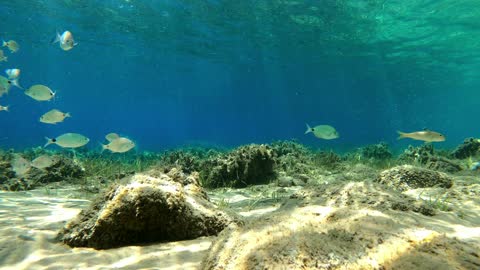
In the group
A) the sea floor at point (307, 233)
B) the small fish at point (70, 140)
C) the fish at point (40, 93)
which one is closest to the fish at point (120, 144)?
the small fish at point (70, 140)

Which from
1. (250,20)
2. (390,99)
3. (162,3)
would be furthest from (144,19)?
(390,99)

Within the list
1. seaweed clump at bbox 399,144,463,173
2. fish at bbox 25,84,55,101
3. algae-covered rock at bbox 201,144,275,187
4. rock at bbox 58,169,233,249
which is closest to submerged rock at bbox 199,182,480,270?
rock at bbox 58,169,233,249

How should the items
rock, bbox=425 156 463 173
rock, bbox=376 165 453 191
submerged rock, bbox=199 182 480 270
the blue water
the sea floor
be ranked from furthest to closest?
1. the blue water
2. rock, bbox=425 156 463 173
3. rock, bbox=376 165 453 191
4. the sea floor
5. submerged rock, bbox=199 182 480 270

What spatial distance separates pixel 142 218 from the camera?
3418mm

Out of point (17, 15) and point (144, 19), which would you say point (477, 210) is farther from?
point (17, 15)

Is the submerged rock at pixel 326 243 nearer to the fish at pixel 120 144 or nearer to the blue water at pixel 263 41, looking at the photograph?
the fish at pixel 120 144

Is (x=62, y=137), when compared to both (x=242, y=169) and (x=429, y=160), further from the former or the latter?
(x=429, y=160)

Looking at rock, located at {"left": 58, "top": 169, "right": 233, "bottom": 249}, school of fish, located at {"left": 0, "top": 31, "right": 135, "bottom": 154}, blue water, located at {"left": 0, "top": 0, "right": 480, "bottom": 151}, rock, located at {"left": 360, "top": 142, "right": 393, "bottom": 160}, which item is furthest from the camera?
blue water, located at {"left": 0, "top": 0, "right": 480, "bottom": 151}

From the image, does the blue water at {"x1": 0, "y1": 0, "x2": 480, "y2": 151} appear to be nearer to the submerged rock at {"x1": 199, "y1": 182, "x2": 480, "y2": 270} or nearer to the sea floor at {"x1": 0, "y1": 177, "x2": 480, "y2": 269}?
the sea floor at {"x1": 0, "y1": 177, "x2": 480, "y2": 269}

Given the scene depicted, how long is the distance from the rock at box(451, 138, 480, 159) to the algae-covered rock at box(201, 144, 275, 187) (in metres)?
8.85

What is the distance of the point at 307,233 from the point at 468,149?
42.5 feet

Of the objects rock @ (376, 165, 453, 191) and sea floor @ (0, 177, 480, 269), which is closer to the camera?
sea floor @ (0, 177, 480, 269)

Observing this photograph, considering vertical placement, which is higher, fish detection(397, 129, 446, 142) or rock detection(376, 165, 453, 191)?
fish detection(397, 129, 446, 142)

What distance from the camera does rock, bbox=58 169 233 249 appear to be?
11.0 ft
